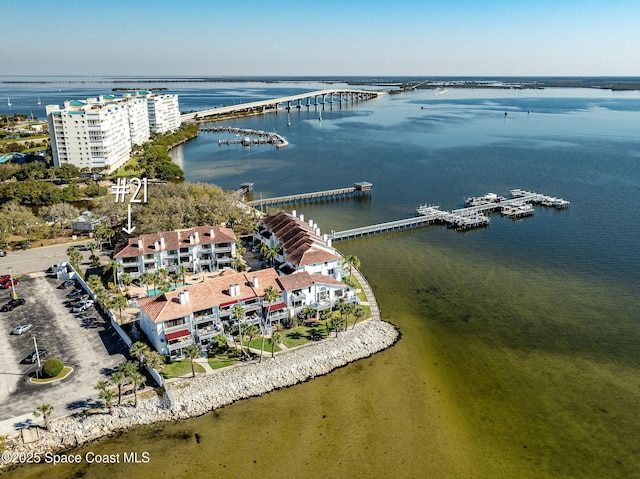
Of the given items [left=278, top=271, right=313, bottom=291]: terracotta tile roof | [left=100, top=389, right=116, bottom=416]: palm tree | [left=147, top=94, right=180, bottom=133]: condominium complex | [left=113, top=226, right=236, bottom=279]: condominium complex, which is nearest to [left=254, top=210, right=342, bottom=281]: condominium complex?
[left=278, top=271, right=313, bottom=291]: terracotta tile roof

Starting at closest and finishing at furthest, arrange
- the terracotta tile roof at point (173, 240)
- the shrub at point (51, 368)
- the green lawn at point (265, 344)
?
the shrub at point (51, 368)
the green lawn at point (265, 344)
the terracotta tile roof at point (173, 240)

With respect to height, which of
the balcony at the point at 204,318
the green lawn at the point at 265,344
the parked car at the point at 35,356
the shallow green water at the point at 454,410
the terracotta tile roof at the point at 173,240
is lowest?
the shallow green water at the point at 454,410

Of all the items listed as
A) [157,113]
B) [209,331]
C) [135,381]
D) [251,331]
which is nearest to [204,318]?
[209,331]

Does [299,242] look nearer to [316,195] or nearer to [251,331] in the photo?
[251,331]

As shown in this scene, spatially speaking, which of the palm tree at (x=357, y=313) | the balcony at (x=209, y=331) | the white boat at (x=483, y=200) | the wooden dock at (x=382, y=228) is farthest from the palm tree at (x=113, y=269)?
the white boat at (x=483, y=200)

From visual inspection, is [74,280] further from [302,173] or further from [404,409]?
[302,173]

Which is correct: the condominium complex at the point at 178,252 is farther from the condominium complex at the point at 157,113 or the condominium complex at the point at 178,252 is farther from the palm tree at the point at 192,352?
the condominium complex at the point at 157,113

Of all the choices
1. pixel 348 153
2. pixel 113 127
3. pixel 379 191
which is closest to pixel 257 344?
pixel 379 191
